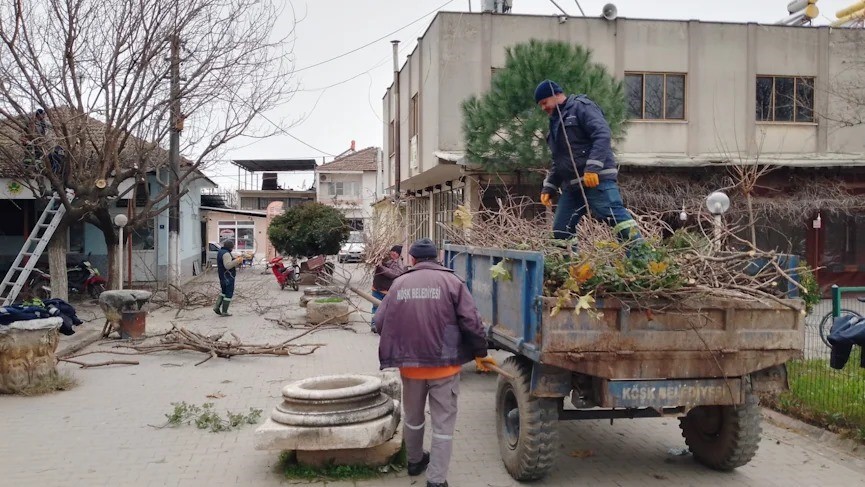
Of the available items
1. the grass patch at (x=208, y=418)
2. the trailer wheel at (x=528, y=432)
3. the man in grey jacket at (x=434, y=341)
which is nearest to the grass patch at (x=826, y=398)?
the trailer wheel at (x=528, y=432)

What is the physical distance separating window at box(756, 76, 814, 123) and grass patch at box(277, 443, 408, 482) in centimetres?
1949

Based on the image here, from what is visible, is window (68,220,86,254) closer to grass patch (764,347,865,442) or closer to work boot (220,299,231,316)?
work boot (220,299,231,316)

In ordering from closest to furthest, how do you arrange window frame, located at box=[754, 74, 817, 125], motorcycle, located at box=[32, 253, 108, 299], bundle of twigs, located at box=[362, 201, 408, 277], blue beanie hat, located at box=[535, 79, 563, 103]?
blue beanie hat, located at box=[535, 79, 563, 103], bundle of twigs, located at box=[362, 201, 408, 277], motorcycle, located at box=[32, 253, 108, 299], window frame, located at box=[754, 74, 817, 125]

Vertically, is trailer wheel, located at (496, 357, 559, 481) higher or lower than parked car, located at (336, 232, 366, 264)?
lower

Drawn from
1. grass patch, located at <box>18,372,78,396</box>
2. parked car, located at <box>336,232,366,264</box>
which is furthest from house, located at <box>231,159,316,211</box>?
grass patch, located at <box>18,372,78,396</box>

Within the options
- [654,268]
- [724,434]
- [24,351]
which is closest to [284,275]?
[24,351]

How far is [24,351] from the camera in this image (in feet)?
26.3

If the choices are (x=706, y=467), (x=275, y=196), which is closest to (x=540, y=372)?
(x=706, y=467)

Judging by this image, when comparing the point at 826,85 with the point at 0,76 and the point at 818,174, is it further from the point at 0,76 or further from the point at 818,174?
the point at 0,76

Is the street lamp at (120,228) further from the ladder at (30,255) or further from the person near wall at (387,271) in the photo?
the person near wall at (387,271)

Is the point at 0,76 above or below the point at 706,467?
above

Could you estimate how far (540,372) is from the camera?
16.3ft

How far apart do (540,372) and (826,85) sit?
2029 cm

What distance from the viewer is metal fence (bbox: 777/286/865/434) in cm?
659
